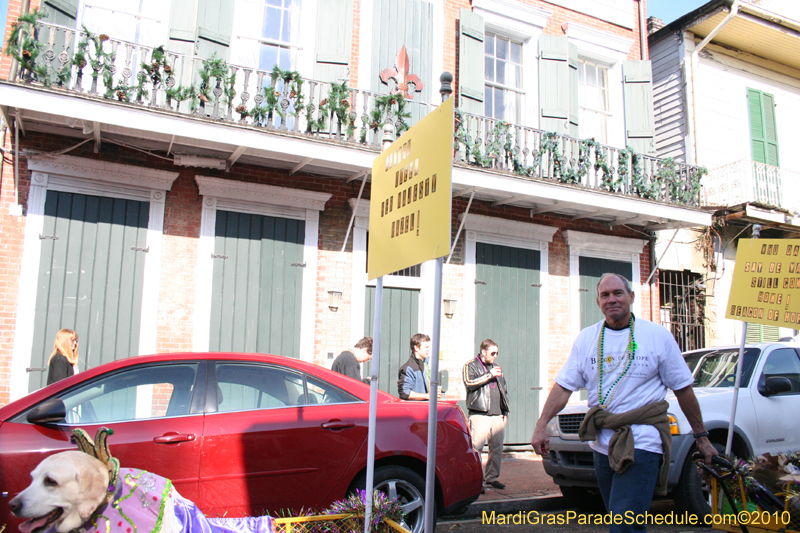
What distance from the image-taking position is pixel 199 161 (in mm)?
8570

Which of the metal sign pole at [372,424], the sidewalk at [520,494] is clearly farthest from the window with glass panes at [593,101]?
the metal sign pole at [372,424]

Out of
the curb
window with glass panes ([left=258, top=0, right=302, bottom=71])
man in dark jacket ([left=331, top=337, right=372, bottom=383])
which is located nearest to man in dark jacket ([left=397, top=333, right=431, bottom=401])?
man in dark jacket ([left=331, top=337, right=372, bottom=383])

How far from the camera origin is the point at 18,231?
7715 mm

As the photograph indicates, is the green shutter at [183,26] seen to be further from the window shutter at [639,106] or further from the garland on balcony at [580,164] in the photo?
the window shutter at [639,106]

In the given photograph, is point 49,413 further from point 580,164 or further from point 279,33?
point 580,164

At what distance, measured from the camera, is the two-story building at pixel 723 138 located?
1260 centimetres

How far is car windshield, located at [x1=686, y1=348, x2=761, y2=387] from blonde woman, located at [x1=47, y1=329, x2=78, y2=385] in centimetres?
663

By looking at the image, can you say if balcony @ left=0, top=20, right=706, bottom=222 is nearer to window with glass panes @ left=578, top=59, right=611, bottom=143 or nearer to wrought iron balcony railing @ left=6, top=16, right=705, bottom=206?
wrought iron balcony railing @ left=6, top=16, right=705, bottom=206

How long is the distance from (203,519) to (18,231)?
21.5ft

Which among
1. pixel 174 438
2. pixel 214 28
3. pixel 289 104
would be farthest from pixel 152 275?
pixel 174 438

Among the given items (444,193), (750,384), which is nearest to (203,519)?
A: (444,193)

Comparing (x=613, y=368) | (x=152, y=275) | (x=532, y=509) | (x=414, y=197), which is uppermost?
(x=152, y=275)

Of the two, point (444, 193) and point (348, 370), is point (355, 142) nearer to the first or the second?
point (348, 370)

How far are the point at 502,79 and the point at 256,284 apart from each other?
600 centimetres
